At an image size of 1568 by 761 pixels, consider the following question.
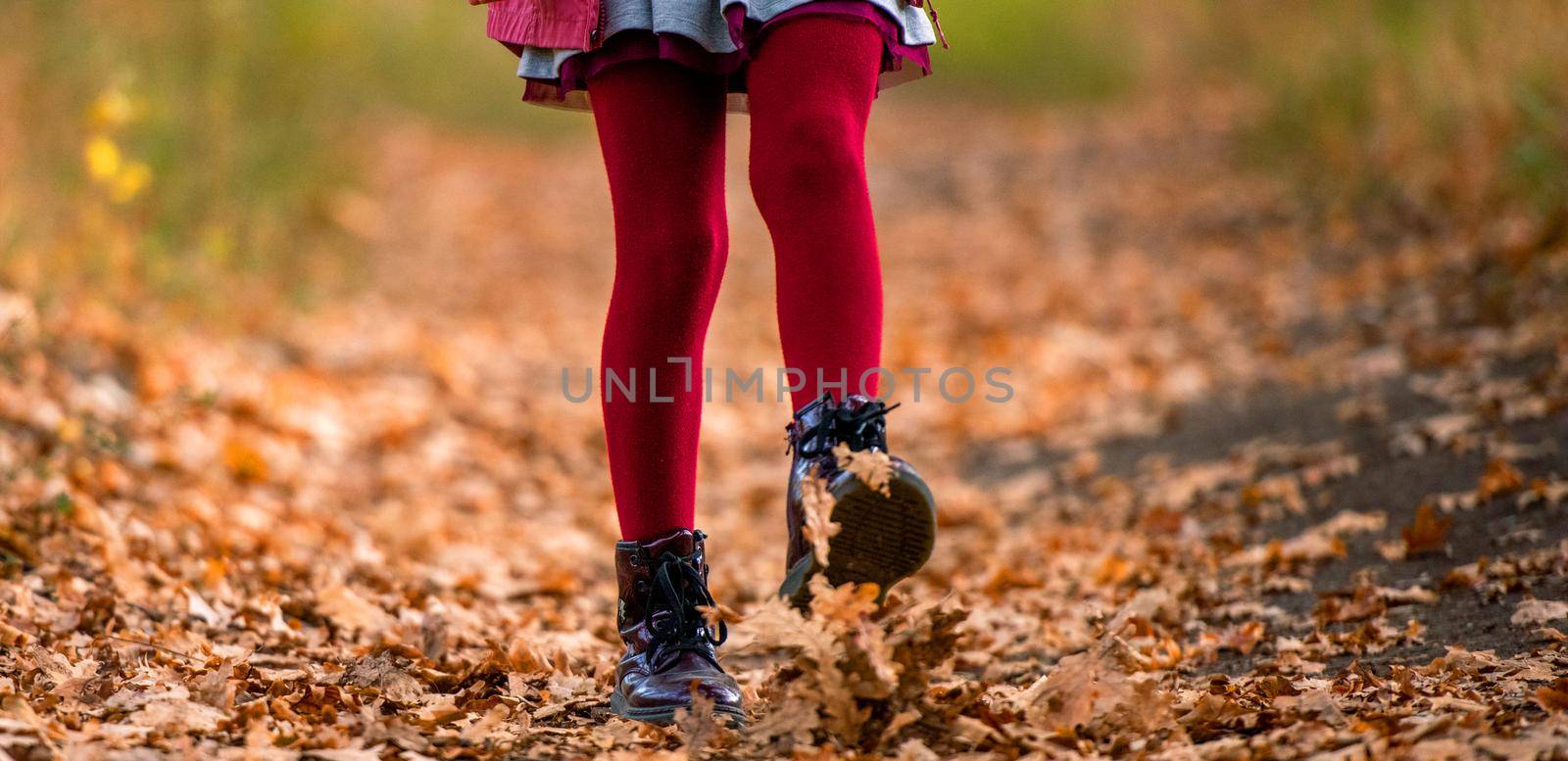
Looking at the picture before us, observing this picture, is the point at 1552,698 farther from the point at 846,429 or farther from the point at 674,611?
the point at 674,611

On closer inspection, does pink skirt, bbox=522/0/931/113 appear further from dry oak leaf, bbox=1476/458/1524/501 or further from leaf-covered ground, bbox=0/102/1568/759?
dry oak leaf, bbox=1476/458/1524/501

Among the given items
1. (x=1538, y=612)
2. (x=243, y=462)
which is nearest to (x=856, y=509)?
(x=1538, y=612)

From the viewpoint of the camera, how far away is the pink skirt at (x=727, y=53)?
1.60 metres

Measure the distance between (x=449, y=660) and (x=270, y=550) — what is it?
870mm

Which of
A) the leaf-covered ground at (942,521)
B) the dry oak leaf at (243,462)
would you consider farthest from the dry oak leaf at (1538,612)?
the dry oak leaf at (243,462)

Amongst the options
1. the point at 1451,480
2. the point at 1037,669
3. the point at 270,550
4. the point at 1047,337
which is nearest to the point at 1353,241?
the point at 1047,337

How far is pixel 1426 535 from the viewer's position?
2.55 m

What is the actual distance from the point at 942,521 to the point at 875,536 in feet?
7.02

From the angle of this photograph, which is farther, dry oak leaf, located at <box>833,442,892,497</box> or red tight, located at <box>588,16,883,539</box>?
red tight, located at <box>588,16,883,539</box>

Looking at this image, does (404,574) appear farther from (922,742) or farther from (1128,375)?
(1128,375)

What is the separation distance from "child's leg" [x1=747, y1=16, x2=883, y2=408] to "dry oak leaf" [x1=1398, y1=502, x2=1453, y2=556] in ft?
4.79

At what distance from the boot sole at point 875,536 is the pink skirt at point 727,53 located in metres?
0.55

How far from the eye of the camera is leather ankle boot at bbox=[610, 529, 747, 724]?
5.67ft

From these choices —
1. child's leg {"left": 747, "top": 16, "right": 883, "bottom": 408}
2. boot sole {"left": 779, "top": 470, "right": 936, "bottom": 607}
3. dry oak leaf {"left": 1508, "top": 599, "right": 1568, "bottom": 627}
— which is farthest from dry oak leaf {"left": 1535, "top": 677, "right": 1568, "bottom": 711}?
child's leg {"left": 747, "top": 16, "right": 883, "bottom": 408}
